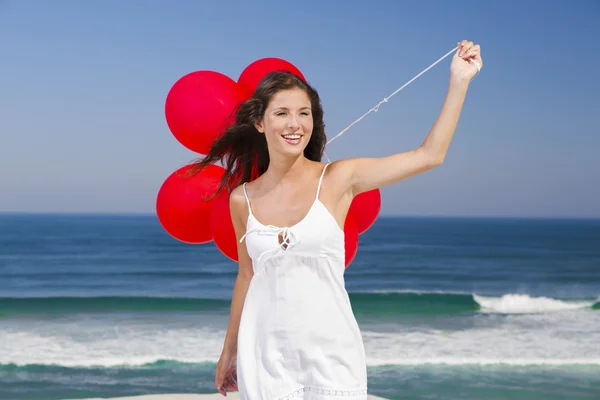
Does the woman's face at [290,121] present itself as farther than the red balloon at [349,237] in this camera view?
No

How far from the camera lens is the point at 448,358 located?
416 inches

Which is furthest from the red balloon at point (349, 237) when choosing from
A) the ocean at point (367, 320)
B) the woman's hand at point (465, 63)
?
the ocean at point (367, 320)

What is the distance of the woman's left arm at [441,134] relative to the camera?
2250mm

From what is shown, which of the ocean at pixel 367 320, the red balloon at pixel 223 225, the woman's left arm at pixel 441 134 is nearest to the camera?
the woman's left arm at pixel 441 134

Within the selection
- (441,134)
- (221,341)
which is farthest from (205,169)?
(221,341)

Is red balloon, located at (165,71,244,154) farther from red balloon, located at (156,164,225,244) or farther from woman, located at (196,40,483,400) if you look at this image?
woman, located at (196,40,483,400)

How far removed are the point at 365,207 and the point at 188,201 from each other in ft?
2.48

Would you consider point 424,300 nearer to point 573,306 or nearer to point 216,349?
point 573,306

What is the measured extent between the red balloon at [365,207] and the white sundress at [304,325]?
0.78m

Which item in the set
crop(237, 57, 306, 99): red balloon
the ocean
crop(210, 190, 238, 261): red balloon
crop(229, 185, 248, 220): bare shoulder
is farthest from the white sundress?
the ocean

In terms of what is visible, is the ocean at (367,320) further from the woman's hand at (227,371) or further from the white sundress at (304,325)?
the white sundress at (304,325)

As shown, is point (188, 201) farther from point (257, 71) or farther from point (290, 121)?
point (290, 121)

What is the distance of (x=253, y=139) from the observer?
109 inches

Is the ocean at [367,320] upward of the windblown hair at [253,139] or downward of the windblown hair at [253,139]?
upward
